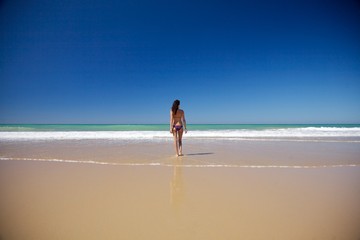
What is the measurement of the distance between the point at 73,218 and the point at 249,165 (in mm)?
4479

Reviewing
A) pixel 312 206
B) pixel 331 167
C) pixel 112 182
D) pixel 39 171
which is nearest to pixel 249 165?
pixel 331 167

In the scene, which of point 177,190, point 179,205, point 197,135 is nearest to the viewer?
point 179,205

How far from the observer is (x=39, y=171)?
528 cm

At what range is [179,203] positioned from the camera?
3.19m

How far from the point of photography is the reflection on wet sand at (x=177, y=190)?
316cm

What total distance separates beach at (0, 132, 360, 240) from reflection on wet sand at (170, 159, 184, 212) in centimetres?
1

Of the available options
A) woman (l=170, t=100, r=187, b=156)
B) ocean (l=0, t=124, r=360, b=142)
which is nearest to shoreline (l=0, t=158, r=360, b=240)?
woman (l=170, t=100, r=187, b=156)

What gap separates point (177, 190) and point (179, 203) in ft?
1.96

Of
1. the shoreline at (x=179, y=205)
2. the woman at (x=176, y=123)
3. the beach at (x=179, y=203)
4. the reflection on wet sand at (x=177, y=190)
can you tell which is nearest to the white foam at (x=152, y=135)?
the woman at (x=176, y=123)

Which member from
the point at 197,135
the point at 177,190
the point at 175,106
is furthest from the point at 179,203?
the point at 197,135

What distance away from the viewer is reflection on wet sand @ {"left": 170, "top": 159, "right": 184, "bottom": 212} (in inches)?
124

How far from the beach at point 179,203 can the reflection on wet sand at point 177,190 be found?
14 millimetres

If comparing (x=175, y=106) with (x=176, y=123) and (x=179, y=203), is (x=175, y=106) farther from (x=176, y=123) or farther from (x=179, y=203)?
(x=179, y=203)

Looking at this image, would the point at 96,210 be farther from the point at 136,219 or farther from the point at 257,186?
the point at 257,186
